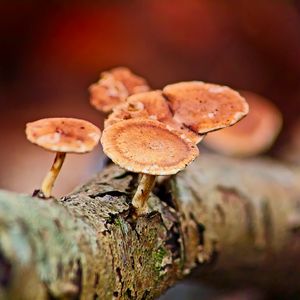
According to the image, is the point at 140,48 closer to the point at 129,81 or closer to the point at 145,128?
the point at 129,81

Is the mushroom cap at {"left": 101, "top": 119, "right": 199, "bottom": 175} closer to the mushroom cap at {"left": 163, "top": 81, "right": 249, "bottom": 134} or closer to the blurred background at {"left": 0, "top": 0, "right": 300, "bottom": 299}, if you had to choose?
the mushroom cap at {"left": 163, "top": 81, "right": 249, "bottom": 134}

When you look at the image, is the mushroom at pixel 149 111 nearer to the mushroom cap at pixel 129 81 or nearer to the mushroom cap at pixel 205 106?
the mushroom cap at pixel 205 106

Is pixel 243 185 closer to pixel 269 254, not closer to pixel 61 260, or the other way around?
pixel 269 254

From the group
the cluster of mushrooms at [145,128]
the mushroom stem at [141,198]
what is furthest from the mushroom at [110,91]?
the mushroom stem at [141,198]

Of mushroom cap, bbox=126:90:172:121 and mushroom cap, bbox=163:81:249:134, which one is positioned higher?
mushroom cap, bbox=163:81:249:134

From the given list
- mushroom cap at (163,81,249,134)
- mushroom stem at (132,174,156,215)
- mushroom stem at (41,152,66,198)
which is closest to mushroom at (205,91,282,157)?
mushroom cap at (163,81,249,134)

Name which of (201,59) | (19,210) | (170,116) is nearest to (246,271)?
(170,116)

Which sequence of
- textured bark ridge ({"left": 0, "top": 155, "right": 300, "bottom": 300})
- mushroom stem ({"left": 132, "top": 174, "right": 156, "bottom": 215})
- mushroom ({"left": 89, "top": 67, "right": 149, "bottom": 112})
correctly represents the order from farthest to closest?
mushroom ({"left": 89, "top": 67, "right": 149, "bottom": 112}), mushroom stem ({"left": 132, "top": 174, "right": 156, "bottom": 215}), textured bark ridge ({"left": 0, "top": 155, "right": 300, "bottom": 300})
